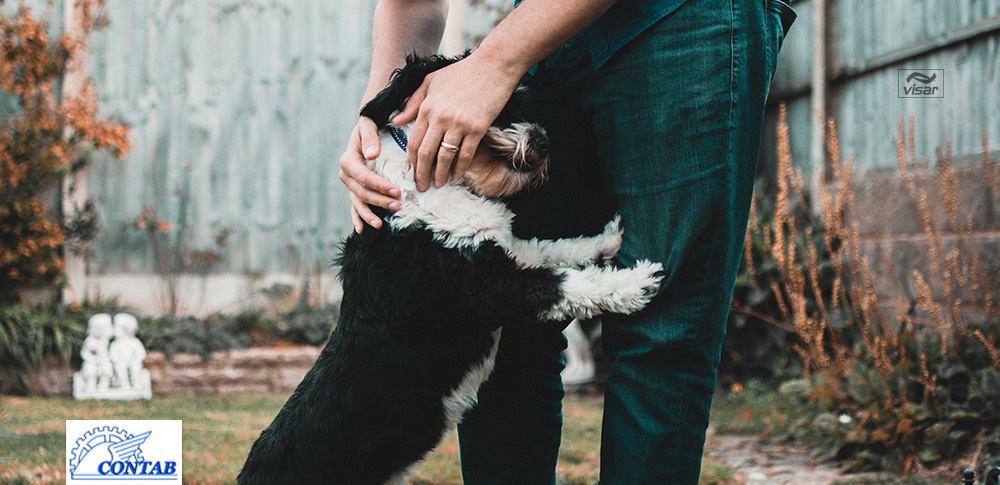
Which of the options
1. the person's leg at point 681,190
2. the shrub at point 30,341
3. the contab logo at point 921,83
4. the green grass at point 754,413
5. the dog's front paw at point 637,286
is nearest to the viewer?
the person's leg at point 681,190

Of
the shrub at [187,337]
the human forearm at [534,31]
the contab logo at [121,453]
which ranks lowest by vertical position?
the contab logo at [121,453]

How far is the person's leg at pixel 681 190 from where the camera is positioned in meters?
1.37

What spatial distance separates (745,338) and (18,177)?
534cm

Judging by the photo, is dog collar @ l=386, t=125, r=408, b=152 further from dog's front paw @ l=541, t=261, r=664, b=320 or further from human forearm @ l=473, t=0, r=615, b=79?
dog's front paw @ l=541, t=261, r=664, b=320

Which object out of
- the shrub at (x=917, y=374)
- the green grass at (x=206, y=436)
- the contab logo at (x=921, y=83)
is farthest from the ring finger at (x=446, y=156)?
the contab logo at (x=921, y=83)

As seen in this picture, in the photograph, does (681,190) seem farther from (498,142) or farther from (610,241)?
(498,142)

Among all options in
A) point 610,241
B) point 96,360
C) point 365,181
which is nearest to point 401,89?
point 365,181

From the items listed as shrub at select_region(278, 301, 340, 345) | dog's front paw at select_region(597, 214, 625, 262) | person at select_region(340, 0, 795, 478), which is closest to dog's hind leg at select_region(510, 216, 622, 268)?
dog's front paw at select_region(597, 214, 625, 262)

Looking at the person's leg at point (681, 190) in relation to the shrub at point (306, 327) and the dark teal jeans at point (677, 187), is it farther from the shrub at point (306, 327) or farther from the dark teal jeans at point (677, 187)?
the shrub at point (306, 327)

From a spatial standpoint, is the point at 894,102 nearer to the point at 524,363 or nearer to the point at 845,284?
the point at 845,284

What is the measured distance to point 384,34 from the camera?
213cm

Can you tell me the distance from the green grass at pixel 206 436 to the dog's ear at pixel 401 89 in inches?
41.5

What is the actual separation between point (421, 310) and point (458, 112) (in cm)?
49

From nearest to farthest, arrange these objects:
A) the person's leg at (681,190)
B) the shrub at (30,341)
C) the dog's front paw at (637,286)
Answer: the person's leg at (681,190) → the dog's front paw at (637,286) → the shrub at (30,341)
